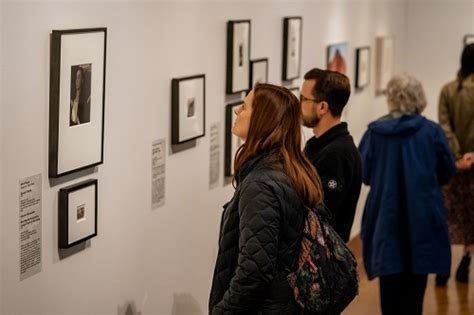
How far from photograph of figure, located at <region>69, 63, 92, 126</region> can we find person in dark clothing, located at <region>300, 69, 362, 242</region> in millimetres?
1144

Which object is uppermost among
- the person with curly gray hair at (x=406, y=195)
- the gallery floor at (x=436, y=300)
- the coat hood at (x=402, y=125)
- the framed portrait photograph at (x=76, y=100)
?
the framed portrait photograph at (x=76, y=100)

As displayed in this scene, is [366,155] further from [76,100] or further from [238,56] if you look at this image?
[76,100]

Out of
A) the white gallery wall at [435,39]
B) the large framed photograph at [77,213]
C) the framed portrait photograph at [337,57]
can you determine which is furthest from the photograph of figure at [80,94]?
the white gallery wall at [435,39]

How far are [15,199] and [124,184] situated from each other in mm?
964

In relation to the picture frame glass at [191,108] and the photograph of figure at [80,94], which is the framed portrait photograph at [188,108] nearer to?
the picture frame glass at [191,108]

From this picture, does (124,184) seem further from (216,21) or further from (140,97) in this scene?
(216,21)

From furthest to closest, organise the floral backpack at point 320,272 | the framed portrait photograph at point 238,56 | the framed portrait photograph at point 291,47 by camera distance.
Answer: the framed portrait photograph at point 291,47
the framed portrait photograph at point 238,56
the floral backpack at point 320,272

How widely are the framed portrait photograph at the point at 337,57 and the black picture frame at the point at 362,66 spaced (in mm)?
327

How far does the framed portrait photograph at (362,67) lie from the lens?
8.83 m

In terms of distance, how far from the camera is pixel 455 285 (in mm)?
7914

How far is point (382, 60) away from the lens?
32.0 feet

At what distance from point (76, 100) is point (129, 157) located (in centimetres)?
66

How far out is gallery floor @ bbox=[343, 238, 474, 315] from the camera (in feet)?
23.5

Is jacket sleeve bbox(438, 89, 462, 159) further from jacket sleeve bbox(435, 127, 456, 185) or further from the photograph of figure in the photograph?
the photograph of figure
